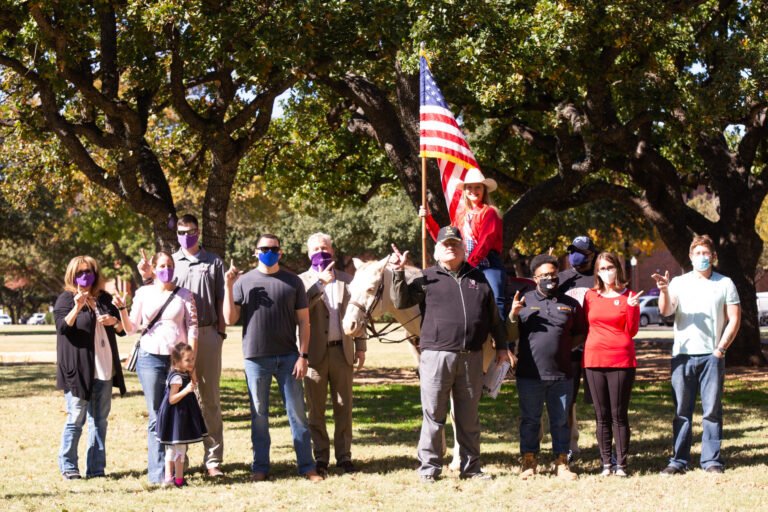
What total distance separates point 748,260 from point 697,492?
15063 millimetres

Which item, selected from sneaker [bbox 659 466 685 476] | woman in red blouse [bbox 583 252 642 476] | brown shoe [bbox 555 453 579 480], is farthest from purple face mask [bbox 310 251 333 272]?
sneaker [bbox 659 466 685 476]

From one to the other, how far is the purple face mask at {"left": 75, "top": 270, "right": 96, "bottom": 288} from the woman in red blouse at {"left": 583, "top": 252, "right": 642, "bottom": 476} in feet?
15.4

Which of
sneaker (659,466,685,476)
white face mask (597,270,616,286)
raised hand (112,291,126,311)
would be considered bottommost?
sneaker (659,466,685,476)

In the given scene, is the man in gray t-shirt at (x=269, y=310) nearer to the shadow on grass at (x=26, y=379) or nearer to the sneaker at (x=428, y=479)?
the sneaker at (x=428, y=479)

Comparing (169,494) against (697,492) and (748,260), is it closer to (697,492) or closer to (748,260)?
(697,492)

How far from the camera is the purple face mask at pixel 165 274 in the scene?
27.4 feet

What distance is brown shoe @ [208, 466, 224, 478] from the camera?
882 cm

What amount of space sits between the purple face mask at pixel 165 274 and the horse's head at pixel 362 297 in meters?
1.63

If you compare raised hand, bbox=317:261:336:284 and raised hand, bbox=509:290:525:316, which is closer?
raised hand, bbox=509:290:525:316

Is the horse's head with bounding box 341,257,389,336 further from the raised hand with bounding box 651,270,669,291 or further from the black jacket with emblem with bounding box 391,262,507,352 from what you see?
the raised hand with bounding box 651,270,669,291

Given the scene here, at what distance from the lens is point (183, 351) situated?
8.23 m

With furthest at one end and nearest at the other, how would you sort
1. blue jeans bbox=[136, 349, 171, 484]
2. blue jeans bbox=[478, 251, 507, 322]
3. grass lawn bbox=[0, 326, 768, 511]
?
1. blue jeans bbox=[478, 251, 507, 322]
2. blue jeans bbox=[136, 349, 171, 484]
3. grass lawn bbox=[0, 326, 768, 511]

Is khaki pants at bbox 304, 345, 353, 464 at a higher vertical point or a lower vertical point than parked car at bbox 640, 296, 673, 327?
lower

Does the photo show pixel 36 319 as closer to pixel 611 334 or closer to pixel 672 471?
pixel 611 334
